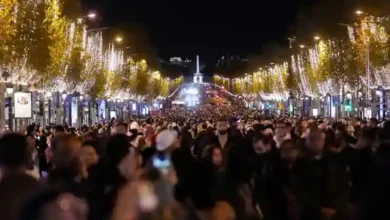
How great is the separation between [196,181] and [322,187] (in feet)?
9.44

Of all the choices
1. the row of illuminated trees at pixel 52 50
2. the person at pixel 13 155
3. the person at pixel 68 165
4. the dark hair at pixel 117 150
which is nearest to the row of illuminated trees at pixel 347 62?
the row of illuminated trees at pixel 52 50

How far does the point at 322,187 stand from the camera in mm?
10008

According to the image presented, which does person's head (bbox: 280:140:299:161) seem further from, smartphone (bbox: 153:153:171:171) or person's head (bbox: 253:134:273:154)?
smartphone (bbox: 153:153:171:171)

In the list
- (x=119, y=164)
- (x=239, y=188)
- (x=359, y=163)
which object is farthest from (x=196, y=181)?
(x=359, y=163)

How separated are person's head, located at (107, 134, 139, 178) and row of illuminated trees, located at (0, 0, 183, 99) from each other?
2814 centimetres

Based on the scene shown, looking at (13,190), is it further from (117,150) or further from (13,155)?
(117,150)

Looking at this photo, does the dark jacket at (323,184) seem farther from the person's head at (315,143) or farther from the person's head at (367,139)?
the person's head at (367,139)

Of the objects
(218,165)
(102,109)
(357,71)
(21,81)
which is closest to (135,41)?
(102,109)

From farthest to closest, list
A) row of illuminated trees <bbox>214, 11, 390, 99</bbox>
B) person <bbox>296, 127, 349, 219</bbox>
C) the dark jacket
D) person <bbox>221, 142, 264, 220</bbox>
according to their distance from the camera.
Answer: row of illuminated trees <bbox>214, 11, 390, 99</bbox> → the dark jacket → person <bbox>296, 127, 349, 219</bbox> → person <bbox>221, 142, 264, 220</bbox>

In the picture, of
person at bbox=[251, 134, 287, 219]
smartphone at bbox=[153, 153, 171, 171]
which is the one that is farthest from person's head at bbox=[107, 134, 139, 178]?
person at bbox=[251, 134, 287, 219]

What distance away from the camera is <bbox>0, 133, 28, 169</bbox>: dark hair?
6.77 meters

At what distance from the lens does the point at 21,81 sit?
47562 mm

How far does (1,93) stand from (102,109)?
38.5 meters

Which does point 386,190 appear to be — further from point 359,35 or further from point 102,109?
point 102,109
